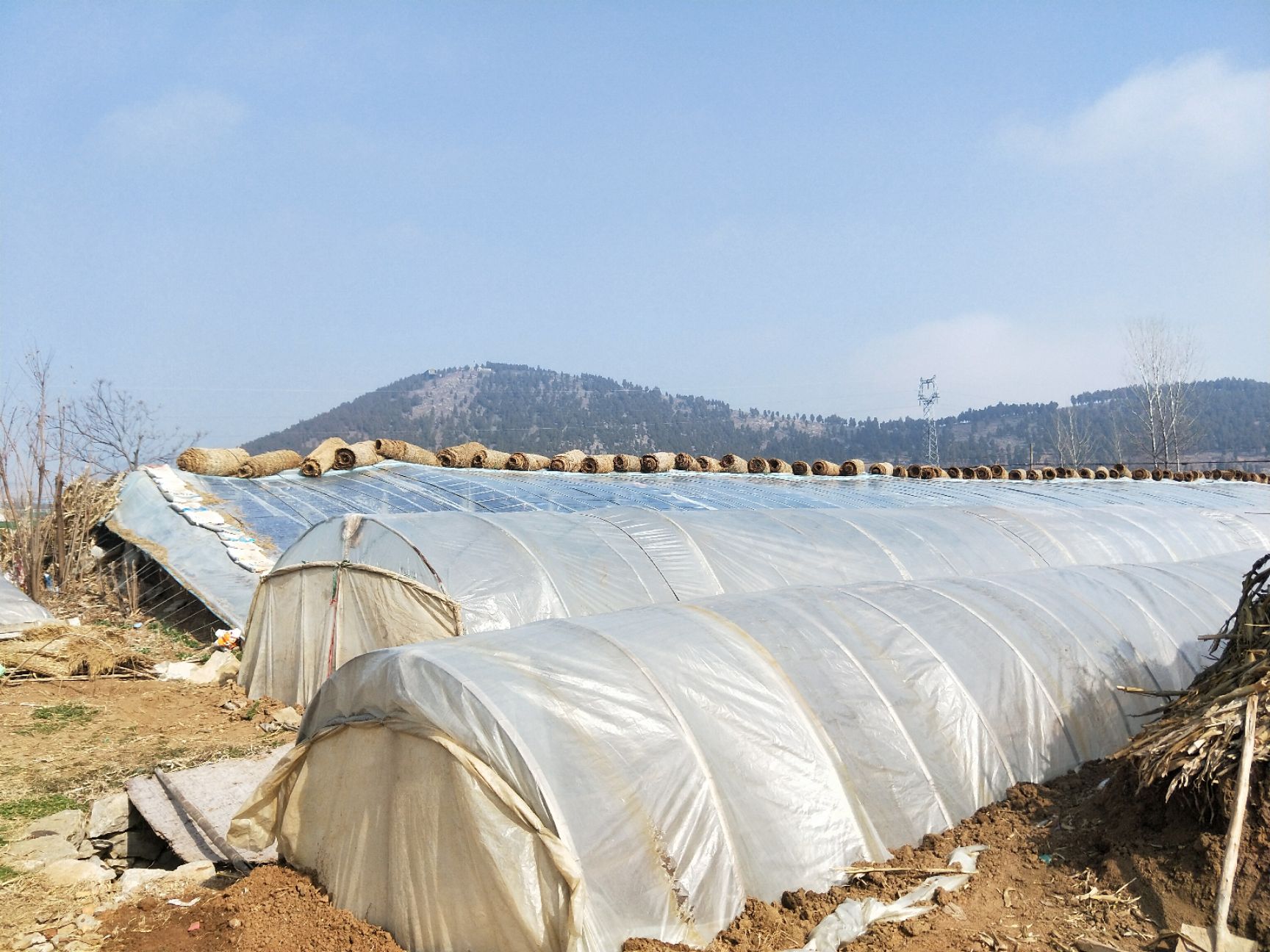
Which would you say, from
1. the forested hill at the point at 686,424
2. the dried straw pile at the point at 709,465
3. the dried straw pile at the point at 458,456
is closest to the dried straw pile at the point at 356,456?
the dried straw pile at the point at 458,456

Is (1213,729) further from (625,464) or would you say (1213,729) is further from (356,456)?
(625,464)

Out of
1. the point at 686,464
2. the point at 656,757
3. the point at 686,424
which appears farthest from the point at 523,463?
the point at 686,424

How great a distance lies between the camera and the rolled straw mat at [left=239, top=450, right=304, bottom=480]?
54.1 feet

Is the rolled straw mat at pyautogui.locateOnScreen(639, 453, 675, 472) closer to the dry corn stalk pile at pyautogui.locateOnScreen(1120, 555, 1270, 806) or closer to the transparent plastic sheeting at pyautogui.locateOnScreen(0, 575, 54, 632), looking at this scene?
the transparent plastic sheeting at pyautogui.locateOnScreen(0, 575, 54, 632)

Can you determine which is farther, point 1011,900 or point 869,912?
point 1011,900

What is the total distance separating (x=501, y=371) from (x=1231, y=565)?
407ft

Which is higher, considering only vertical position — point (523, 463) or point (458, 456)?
point (458, 456)

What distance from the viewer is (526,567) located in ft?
30.9

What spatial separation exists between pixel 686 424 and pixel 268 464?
285ft

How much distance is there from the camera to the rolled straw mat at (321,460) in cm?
1669

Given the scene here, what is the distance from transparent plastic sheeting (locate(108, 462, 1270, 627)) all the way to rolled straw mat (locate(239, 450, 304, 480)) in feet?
0.68

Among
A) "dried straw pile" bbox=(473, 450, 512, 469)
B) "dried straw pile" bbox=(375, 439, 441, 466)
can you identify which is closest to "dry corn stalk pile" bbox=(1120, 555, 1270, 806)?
"dried straw pile" bbox=(375, 439, 441, 466)

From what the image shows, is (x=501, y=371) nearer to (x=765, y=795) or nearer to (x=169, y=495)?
(x=169, y=495)

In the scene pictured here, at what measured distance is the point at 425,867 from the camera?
14.4 ft
